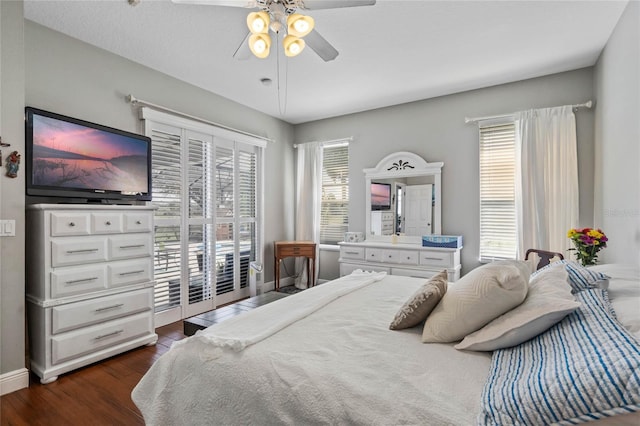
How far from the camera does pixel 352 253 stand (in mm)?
4145

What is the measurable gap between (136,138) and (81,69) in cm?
69

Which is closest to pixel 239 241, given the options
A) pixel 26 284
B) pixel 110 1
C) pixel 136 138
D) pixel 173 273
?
pixel 173 273

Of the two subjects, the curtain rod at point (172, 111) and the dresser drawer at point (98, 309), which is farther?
the curtain rod at point (172, 111)

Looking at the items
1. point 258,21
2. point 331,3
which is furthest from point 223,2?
point 331,3

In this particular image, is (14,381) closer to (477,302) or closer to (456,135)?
(477,302)

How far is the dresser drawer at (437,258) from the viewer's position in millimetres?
3543

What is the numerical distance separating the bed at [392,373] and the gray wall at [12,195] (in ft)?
4.89

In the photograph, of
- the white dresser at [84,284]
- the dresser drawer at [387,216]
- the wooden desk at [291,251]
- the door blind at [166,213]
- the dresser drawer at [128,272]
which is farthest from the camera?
the wooden desk at [291,251]

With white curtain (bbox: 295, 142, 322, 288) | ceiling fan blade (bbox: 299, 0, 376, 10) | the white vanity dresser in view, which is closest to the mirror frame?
the white vanity dresser

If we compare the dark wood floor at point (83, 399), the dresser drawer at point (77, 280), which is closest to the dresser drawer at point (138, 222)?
the dresser drawer at point (77, 280)

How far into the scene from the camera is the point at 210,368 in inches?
47.6

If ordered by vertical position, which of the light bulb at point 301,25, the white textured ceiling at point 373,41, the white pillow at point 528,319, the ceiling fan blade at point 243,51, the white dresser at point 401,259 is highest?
the white textured ceiling at point 373,41

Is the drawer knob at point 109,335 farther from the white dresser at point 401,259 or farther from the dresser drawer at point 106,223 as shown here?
the white dresser at point 401,259

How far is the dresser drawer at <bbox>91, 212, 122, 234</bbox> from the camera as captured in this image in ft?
8.13
